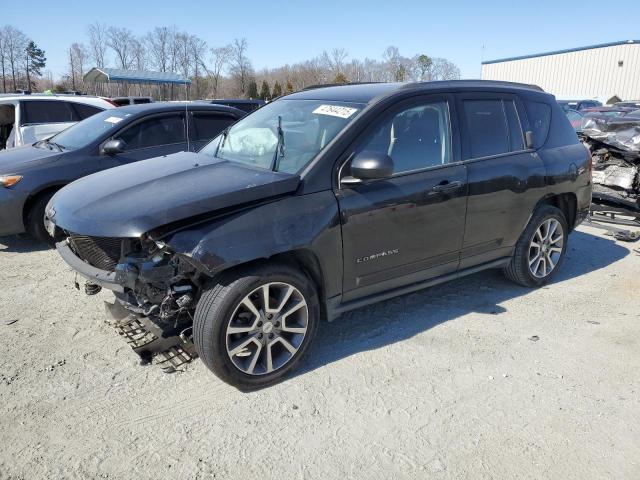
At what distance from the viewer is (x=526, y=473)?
2.60 meters

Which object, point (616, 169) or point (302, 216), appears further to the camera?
point (616, 169)

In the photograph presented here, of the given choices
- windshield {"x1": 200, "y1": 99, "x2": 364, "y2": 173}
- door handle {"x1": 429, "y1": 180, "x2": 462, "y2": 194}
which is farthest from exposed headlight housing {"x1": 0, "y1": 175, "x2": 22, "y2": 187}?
door handle {"x1": 429, "y1": 180, "x2": 462, "y2": 194}

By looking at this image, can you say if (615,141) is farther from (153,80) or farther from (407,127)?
(153,80)

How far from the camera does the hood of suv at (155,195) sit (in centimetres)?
298

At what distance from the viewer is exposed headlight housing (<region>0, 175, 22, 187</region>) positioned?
223 inches

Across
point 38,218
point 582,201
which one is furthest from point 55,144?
point 582,201

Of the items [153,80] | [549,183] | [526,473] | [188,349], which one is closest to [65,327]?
[188,349]

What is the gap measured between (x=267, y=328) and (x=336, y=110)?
170 cm

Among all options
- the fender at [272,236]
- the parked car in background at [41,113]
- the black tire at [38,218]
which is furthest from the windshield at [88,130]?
the fender at [272,236]

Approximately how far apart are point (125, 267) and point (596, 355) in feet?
11.1

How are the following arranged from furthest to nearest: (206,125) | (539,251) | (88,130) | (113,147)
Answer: (206,125), (88,130), (113,147), (539,251)

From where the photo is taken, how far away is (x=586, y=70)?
45281 mm

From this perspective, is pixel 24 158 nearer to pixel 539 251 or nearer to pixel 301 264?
pixel 301 264

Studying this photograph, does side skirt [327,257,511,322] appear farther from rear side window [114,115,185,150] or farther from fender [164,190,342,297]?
rear side window [114,115,185,150]
